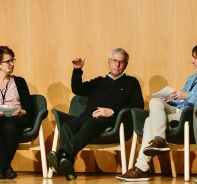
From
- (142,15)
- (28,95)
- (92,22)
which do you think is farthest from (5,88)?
(142,15)

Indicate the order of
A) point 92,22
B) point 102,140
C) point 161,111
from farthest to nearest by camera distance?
point 92,22 < point 102,140 < point 161,111

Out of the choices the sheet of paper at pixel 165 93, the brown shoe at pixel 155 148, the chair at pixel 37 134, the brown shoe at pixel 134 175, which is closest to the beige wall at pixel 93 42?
the chair at pixel 37 134

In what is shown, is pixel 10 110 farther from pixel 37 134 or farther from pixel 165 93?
pixel 165 93

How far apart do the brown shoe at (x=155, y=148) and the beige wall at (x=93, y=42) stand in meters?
1.29

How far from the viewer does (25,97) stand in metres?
6.02

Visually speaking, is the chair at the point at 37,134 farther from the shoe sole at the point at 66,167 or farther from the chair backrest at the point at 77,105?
the shoe sole at the point at 66,167

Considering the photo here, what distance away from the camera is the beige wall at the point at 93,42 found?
6.20 meters

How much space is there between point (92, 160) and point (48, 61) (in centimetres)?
119

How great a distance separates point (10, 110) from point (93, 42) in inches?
49.1

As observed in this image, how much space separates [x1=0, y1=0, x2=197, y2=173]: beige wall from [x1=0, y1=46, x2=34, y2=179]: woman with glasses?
20.4 inches

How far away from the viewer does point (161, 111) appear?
5.12 metres

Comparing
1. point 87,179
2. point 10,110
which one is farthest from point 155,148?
point 10,110

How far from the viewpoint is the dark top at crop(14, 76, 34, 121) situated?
5980mm

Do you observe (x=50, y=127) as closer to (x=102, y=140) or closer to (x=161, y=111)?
(x=102, y=140)
